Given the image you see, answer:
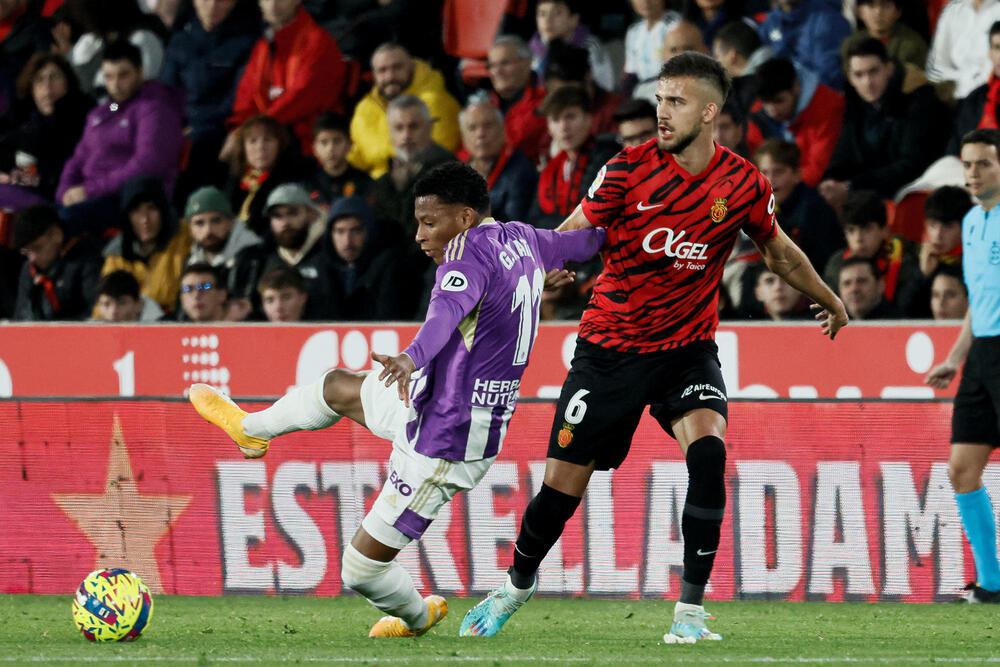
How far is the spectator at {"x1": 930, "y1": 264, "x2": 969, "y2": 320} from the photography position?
8984 millimetres

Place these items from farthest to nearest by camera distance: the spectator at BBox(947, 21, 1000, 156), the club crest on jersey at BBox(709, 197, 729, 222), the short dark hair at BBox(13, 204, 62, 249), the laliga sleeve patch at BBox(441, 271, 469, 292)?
the short dark hair at BBox(13, 204, 62, 249) → the spectator at BBox(947, 21, 1000, 156) → the club crest on jersey at BBox(709, 197, 729, 222) → the laliga sleeve patch at BBox(441, 271, 469, 292)

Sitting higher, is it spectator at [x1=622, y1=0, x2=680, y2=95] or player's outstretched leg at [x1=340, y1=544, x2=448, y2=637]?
spectator at [x1=622, y1=0, x2=680, y2=95]

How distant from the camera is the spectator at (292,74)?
12.1 meters

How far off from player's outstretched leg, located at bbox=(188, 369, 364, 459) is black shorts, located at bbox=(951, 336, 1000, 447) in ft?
9.82

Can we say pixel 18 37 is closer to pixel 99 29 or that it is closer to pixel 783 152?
pixel 99 29

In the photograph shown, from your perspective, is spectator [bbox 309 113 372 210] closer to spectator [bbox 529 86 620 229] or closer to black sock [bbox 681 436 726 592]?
spectator [bbox 529 86 620 229]

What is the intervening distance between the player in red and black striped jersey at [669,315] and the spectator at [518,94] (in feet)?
16.7

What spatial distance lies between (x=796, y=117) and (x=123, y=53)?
5.50 meters

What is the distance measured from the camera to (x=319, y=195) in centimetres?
1138

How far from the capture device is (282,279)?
10.2m

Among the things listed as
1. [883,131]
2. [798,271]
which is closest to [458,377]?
[798,271]

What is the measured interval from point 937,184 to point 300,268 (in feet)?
14.1

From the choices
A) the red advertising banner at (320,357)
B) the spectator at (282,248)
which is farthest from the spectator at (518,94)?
the red advertising banner at (320,357)

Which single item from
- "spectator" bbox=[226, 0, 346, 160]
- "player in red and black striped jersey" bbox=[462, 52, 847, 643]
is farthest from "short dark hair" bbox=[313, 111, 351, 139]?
"player in red and black striped jersey" bbox=[462, 52, 847, 643]
